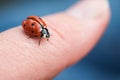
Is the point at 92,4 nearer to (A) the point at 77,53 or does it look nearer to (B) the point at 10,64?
(A) the point at 77,53

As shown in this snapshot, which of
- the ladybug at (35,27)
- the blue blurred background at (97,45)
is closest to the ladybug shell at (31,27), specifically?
the ladybug at (35,27)

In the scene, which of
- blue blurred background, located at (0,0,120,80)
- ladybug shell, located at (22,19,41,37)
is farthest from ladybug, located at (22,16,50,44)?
blue blurred background, located at (0,0,120,80)

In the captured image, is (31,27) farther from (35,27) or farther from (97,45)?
(97,45)

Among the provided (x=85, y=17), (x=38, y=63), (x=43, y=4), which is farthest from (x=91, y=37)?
(x=43, y=4)

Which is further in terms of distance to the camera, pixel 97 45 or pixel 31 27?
pixel 97 45

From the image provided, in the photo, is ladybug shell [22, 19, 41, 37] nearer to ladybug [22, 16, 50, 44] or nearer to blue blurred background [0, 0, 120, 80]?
ladybug [22, 16, 50, 44]

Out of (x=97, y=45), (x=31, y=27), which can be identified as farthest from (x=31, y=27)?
(x=97, y=45)
